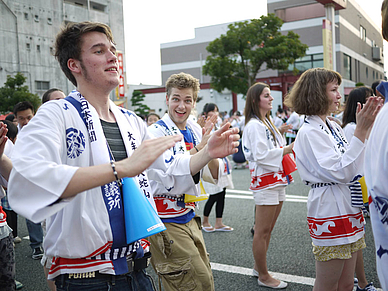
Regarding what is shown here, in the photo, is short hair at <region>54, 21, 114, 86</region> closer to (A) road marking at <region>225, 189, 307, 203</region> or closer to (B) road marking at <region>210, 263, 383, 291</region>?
(B) road marking at <region>210, 263, 383, 291</region>

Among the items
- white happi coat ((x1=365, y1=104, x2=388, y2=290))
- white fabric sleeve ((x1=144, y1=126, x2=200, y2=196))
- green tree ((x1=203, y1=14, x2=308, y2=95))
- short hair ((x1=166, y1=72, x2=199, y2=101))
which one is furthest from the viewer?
green tree ((x1=203, y1=14, x2=308, y2=95))

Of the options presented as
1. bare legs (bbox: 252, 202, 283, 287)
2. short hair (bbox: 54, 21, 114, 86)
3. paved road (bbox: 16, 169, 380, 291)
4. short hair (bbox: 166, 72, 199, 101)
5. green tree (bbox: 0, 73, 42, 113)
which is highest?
green tree (bbox: 0, 73, 42, 113)

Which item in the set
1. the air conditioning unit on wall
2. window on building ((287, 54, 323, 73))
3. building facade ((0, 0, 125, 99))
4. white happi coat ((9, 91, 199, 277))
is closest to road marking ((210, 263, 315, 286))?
white happi coat ((9, 91, 199, 277))

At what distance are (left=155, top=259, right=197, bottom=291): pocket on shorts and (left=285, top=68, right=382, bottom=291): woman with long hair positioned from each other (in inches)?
36.5

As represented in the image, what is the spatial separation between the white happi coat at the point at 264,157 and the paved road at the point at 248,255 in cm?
99

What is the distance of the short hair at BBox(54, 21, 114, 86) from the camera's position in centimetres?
188

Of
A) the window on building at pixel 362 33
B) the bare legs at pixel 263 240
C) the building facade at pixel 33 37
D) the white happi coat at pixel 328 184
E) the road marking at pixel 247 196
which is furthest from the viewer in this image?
the window on building at pixel 362 33

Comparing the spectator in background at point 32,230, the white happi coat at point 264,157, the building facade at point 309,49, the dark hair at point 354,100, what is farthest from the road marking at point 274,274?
the building facade at point 309,49

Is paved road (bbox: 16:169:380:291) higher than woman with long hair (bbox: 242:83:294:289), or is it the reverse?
woman with long hair (bbox: 242:83:294:289)

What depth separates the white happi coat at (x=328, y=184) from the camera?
253 cm

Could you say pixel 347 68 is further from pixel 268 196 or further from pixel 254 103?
pixel 268 196

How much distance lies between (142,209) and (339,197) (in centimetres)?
160

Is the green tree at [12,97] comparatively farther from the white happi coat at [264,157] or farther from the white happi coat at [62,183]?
the white happi coat at [62,183]

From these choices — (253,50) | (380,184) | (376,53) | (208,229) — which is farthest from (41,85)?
(376,53)
